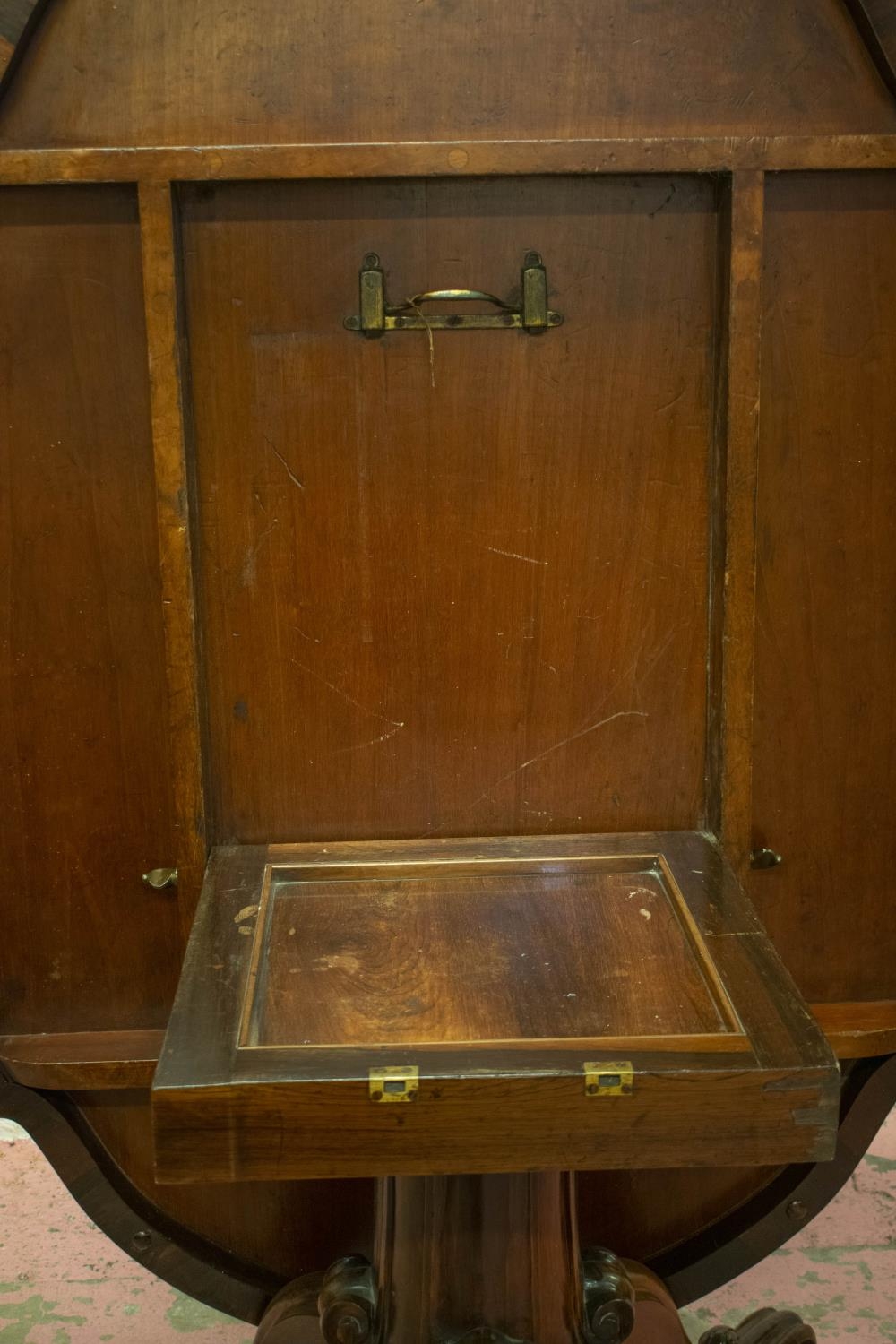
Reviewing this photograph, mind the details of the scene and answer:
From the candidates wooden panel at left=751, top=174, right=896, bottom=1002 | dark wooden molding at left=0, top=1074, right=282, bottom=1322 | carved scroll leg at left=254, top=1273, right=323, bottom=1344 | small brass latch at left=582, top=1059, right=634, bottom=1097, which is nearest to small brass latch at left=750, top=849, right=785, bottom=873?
wooden panel at left=751, top=174, right=896, bottom=1002

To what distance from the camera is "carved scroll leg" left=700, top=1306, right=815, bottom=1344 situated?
1970 mm

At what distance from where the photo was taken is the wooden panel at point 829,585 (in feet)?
5.76

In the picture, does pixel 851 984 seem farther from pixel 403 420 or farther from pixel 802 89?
pixel 802 89

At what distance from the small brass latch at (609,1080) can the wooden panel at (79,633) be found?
2.62 ft

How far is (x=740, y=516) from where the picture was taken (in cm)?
179

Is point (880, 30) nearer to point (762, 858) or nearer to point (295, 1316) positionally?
point (762, 858)

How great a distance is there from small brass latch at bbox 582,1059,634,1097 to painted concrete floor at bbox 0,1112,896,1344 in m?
1.16

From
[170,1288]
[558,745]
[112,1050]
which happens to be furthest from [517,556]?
[170,1288]

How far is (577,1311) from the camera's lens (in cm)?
179

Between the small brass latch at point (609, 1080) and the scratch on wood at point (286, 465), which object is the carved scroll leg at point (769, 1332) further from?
the scratch on wood at point (286, 465)

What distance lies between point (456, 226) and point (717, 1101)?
3.60 feet

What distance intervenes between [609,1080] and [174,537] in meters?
0.89

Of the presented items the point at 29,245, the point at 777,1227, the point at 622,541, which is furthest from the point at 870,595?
the point at 29,245

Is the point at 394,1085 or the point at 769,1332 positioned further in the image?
the point at 769,1332
